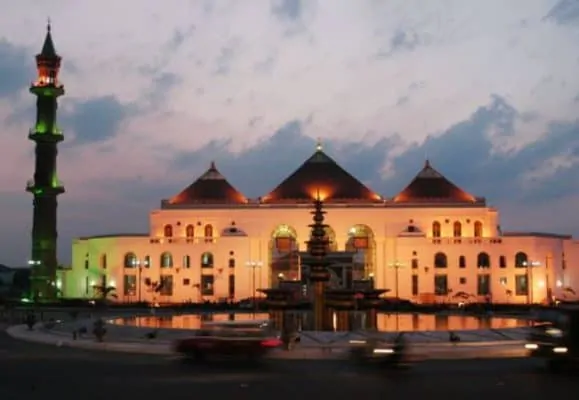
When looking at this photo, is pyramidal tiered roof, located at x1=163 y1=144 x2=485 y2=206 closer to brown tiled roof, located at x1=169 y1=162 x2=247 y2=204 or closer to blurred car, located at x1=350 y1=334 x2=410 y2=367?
brown tiled roof, located at x1=169 y1=162 x2=247 y2=204

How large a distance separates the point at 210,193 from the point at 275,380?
67111mm

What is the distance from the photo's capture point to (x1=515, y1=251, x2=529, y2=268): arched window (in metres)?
76.1

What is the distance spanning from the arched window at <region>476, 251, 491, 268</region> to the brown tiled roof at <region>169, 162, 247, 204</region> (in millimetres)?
21397

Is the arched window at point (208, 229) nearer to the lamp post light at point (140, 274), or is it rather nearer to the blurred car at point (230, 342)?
the lamp post light at point (140, 274)

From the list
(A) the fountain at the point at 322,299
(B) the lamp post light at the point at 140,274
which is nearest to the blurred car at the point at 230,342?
(A) the fountain at the point at 322,299

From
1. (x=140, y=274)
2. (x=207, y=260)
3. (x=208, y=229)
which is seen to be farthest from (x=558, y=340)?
(x=208, y=229)

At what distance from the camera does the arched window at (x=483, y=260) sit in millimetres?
76625

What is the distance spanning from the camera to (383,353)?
2047 centimetres

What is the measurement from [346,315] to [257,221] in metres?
41.8

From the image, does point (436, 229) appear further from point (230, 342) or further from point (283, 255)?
point (230, 342)

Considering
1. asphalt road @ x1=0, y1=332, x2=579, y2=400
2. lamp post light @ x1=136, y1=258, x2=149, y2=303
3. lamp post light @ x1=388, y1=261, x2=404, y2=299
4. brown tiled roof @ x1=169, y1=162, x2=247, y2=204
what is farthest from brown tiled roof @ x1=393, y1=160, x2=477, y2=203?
asphalt road @ x1=0, y1=332, x2=579, y2=400

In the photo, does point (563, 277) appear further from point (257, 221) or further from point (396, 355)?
point (396, 355)

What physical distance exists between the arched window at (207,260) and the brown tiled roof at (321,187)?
7.57 meters

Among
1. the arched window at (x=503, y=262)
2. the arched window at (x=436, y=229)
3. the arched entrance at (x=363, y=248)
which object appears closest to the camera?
the arched window at (x=503, y=262)
